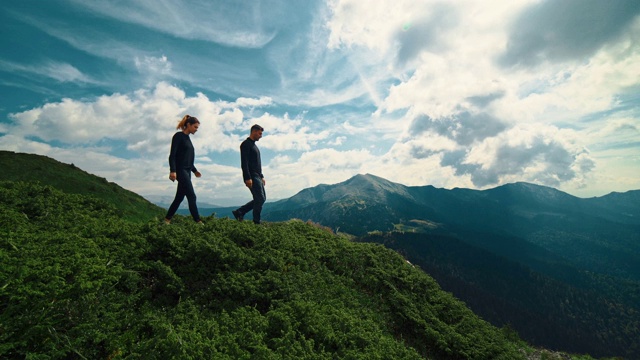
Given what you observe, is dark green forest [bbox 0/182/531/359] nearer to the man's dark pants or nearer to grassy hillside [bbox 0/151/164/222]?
the man's dark pants

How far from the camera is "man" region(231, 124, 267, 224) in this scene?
12.6 metres

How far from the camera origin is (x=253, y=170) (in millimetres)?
12945

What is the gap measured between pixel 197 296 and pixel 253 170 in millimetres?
7107

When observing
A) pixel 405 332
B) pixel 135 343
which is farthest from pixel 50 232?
pixel 405 332

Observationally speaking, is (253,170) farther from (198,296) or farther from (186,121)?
(198,296)

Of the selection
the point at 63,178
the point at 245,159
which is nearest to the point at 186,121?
the point at 245,159

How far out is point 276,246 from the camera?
376 inches

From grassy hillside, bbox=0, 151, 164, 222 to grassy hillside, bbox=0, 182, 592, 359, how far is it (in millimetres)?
6606

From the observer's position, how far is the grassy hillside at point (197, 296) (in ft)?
14.4

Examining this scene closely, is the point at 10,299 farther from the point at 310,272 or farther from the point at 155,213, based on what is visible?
the point at 155,213

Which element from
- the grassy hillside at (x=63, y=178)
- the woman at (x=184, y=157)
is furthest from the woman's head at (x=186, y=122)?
the grassy hillside at (x=63, y=178)

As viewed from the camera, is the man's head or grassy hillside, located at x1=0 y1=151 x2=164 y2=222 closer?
the man's head

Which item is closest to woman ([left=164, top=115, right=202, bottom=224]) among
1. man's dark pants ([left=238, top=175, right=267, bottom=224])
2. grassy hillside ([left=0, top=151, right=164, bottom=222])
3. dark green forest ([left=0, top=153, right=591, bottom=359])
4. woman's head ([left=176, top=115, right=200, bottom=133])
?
woman's head ([left=176, top=115, right=200, bottom=133])

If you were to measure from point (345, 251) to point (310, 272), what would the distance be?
8.67ft
